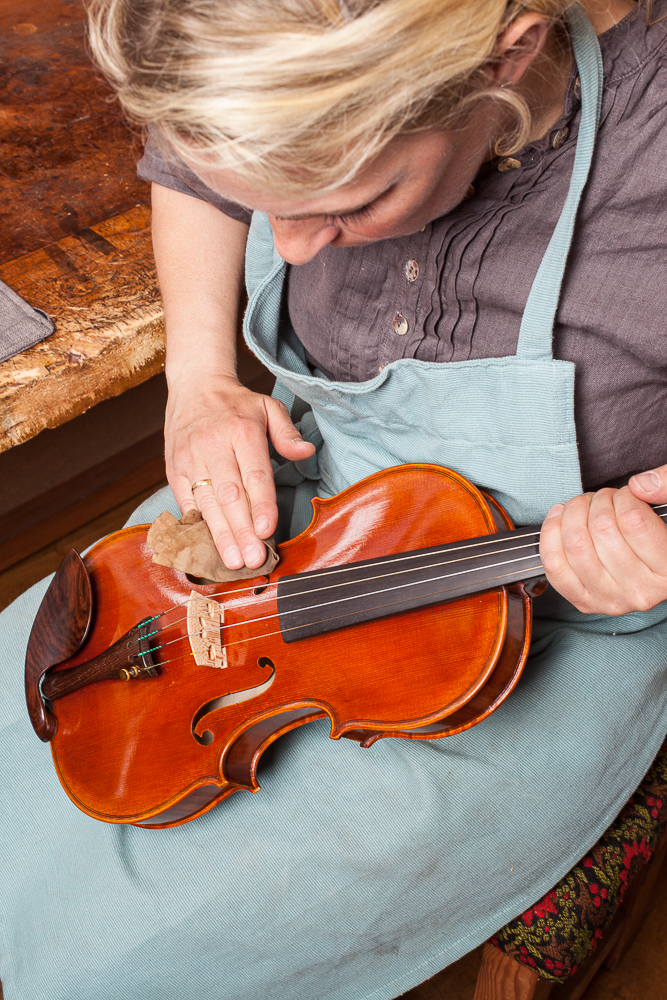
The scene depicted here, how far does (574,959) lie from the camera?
77 cm

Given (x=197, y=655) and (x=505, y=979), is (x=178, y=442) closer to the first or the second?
(x=197, y=655)

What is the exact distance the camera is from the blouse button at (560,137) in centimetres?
65


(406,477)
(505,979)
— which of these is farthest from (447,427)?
(505,979)

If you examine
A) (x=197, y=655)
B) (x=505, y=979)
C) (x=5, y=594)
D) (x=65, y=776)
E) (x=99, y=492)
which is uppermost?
(x=197, y=655)

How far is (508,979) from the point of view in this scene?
0.83 meters

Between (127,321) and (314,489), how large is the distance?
1.16 feet

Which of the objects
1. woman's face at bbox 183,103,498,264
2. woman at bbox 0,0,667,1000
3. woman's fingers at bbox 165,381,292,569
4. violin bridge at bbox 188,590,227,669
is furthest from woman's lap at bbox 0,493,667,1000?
woman's face at bbox 183,103,498,264

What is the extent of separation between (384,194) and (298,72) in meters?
0.13

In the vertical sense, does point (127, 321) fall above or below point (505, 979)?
above

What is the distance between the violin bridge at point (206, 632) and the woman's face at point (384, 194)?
1.20ft

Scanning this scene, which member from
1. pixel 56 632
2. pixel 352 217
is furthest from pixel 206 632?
pixel 352 217

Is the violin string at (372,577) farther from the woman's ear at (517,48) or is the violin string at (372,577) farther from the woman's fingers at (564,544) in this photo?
the woman's ear at (517,48)

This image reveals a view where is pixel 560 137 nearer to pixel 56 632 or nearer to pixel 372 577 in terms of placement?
pixel 372 577

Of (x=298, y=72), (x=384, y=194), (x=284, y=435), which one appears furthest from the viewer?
(x=284, y=435)
